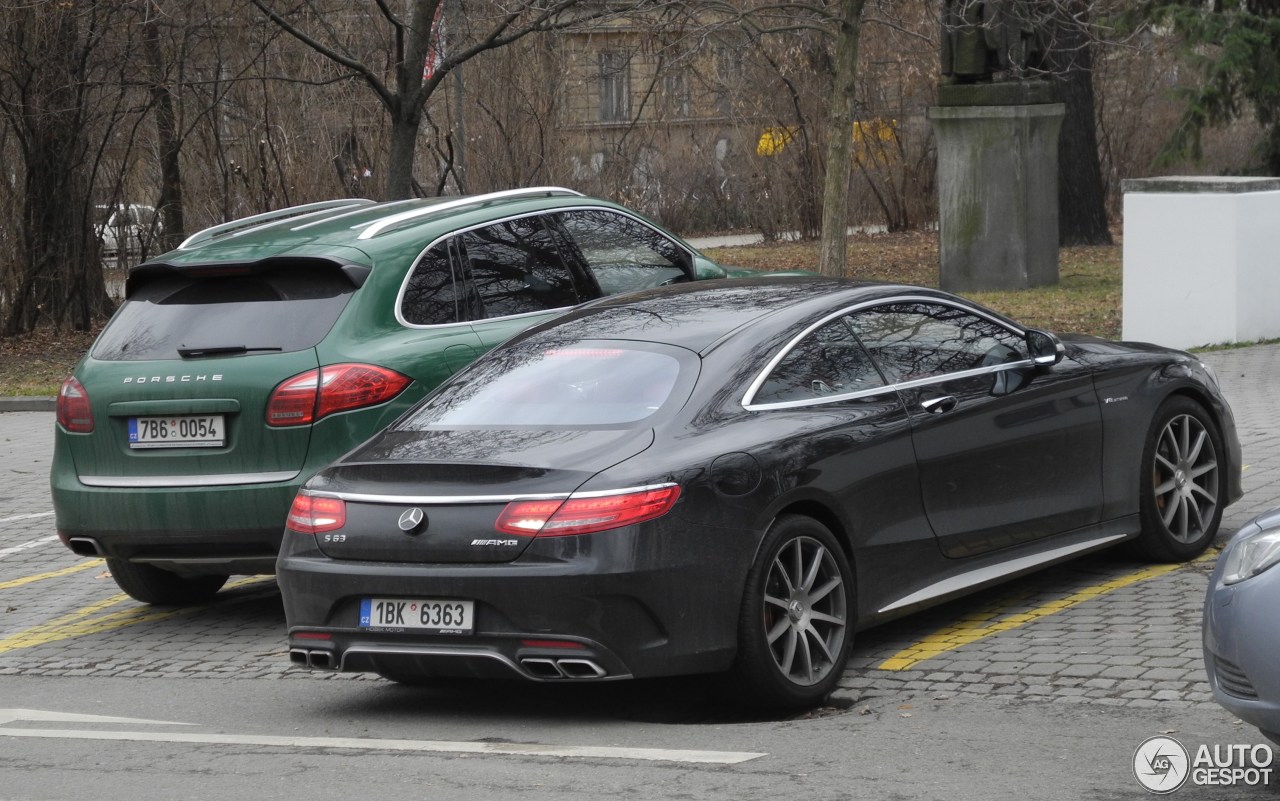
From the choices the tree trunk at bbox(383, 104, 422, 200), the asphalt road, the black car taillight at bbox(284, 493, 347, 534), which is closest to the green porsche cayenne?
the asphalt road

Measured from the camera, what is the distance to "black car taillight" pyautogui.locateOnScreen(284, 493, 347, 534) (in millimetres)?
6477

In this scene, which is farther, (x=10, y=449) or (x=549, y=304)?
(x=10, y=449)

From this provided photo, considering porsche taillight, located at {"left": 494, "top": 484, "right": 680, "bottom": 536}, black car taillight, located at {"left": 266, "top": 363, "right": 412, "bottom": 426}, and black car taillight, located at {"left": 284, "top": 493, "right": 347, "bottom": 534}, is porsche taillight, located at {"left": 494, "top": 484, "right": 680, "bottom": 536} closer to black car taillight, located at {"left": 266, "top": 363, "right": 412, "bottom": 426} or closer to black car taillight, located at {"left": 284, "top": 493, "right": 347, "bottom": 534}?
black car taillight, located at {"left": 284, "top": 493, "right": 347, "bottom": 534}

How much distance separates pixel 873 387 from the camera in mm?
7051

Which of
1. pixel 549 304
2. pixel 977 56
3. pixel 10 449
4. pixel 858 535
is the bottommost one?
pixel 10 449

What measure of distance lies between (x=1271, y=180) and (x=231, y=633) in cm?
1178

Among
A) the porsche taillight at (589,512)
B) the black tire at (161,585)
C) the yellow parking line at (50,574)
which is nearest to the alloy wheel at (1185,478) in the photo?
the porsche taillight at (589,512)

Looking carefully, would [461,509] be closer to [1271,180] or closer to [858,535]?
[858,535]

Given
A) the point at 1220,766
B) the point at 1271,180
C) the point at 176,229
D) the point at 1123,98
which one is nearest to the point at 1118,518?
the point at 1220,766

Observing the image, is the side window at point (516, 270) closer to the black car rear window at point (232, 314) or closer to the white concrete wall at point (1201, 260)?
the black car rear window at point (232, 314)

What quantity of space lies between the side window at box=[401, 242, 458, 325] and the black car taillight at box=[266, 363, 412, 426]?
18.9 inches

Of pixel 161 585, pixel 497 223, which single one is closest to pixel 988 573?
pixel 497 223

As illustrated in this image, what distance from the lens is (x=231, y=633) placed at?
8.65 meters

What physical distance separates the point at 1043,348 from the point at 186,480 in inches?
146
